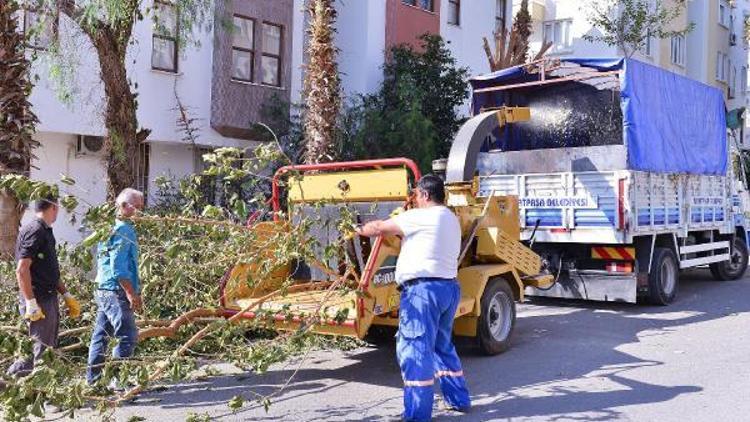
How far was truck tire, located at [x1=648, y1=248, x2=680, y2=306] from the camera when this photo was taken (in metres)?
11.6

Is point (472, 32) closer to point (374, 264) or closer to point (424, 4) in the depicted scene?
point (424, 4)

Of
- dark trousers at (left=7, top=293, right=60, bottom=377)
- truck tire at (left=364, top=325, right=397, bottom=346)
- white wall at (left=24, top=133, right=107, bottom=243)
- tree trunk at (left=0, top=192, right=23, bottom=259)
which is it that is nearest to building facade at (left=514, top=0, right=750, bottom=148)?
white wall at (left=24, top=133, right=107, bottom=243)

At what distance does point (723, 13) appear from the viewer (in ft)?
131

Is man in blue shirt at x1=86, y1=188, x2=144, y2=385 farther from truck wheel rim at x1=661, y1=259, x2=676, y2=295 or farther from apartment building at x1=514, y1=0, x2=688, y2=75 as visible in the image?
apartment building at x1=514, y1=0, x2=688, y2=75

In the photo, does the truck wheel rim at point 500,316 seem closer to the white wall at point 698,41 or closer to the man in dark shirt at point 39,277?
the man in dark shirt at point 39,277

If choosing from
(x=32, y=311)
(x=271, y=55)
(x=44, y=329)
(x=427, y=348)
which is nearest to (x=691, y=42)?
(x=271, y=55)

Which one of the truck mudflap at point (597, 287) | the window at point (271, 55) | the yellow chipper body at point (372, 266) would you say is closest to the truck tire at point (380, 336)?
the yellow chipper body at point (372, 266)

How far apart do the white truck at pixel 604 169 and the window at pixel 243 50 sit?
7.02 meters

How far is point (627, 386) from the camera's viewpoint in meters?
7.21

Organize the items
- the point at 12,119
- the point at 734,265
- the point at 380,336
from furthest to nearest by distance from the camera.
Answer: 1. the point at 734,265
2. the point at 12,119
3. the point at 380,336

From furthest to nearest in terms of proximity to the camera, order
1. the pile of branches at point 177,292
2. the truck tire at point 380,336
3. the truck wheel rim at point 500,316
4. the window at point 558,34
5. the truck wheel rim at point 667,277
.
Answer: the window at point 558,34 → the truck wheel rim at point 667,277 → the truck tire at point 380,336 → the truck wheel rim at point 500,316 → the pile of branches at point 177,292

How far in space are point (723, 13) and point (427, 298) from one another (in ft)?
128

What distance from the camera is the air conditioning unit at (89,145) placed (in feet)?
52.3

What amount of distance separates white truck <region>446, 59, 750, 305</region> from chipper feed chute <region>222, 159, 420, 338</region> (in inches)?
96.6
